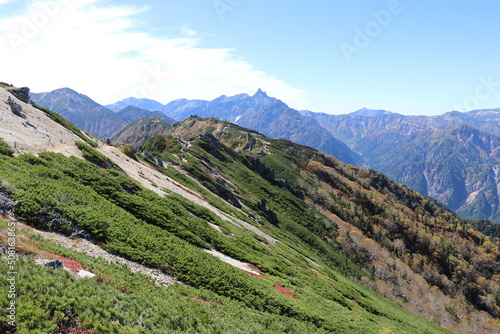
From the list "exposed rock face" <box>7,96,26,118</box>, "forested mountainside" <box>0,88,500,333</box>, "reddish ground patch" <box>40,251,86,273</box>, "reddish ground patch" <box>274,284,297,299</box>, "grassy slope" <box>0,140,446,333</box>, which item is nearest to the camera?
"grassy slope" <box>0,140,446,333</box>

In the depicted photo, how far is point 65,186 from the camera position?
1055 inches

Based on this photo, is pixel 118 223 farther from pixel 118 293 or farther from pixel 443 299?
A: pixel 443 299

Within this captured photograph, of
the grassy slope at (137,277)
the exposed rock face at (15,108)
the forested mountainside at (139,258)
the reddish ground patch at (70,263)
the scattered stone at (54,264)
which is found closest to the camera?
the grassy slope at (137,277)

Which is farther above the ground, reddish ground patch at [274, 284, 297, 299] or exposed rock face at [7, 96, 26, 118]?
exposed rock face at [7, 96, 26, 118]

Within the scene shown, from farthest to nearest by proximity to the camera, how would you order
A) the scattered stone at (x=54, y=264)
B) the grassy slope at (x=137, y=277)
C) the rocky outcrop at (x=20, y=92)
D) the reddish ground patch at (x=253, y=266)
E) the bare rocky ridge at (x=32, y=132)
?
the rocky outcrop at (x=20, y=92) → the bare rocky ridge at (x=32, y=132) → the reddish ground patch at (x=253, y=266) → the scattered stone at (x=54, y=264) → the grassy slope at (x=137, y=277)

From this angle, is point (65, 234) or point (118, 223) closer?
point (65, 234)

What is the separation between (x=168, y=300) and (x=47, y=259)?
25.0 feet

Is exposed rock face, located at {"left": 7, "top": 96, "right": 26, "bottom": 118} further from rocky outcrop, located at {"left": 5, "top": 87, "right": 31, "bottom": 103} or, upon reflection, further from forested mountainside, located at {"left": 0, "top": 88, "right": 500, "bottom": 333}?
rocky outcrop, located at {"left": 5, "top": 87, "right": 31, "bottom": 103}

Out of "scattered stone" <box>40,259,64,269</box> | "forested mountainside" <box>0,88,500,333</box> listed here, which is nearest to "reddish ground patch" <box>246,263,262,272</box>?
"forested mountainside" <box>0,88,500,333</box>

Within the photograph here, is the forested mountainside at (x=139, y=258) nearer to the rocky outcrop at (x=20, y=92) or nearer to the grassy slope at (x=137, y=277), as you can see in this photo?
the grassy slope at (x=137, y=277)

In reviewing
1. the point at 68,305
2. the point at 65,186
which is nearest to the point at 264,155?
the point at 65,186

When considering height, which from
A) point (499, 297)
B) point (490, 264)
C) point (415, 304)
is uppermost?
point (490, 264)

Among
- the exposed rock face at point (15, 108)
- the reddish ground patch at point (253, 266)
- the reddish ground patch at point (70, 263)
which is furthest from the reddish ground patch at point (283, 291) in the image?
the exposed rock face at point (15, 108)

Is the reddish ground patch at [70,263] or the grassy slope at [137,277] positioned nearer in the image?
the grassy slope at [137,277]
